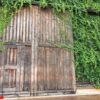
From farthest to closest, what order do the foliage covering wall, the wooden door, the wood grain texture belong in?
1. the foliage covering wall
2. the wood grain texture
3. the wooden door

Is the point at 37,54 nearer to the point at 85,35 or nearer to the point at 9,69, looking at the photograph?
the point at 9,69

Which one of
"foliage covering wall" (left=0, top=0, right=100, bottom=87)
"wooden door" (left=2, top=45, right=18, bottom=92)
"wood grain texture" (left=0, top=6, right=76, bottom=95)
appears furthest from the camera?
"foliage covering wall" (left=0, top=0, right=100, bottom=87)

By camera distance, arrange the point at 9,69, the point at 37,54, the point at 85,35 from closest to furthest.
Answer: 1. the point at 9,69
2. the point at 37,54
3. the point at 85,35

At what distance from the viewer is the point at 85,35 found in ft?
31.3

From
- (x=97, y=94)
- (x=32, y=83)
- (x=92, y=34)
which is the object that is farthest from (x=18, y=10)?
(x=97, y=94)

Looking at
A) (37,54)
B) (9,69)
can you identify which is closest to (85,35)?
(37,54)

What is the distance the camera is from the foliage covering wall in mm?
9141

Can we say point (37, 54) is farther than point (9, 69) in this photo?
Yes

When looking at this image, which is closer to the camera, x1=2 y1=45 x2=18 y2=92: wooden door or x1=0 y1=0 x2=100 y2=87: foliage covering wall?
x1=2 y1=45 x2=18 y2=92: wooden door

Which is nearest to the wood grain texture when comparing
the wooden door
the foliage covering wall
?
the wooden door

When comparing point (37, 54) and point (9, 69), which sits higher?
point (37, 54)

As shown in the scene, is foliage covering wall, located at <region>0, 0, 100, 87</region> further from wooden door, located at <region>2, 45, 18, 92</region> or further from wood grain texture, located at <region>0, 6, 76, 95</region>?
wooden door, located at <region>2, 45, 18, 92</region>

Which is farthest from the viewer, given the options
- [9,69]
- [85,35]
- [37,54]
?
[85,35]

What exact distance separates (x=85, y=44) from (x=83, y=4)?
71.7 inches
